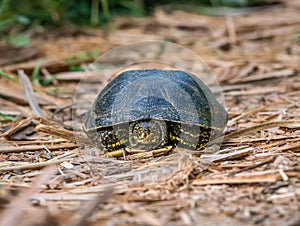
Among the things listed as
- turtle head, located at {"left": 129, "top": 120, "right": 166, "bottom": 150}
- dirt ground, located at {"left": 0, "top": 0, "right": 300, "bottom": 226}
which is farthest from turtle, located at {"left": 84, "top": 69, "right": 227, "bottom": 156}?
dirt ground, located at {"left": 0, "top": 0, "right": 300, "bottom": 226}

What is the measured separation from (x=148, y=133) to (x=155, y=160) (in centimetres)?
18

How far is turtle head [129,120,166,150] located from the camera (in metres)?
2.98

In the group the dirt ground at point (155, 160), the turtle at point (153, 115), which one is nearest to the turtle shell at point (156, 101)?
the turtle at point (153, 115)

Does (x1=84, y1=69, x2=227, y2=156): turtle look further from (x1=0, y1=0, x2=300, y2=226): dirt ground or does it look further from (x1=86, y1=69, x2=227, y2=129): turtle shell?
(x1=0, y1=0, x2=300, y2=226): dirt ground

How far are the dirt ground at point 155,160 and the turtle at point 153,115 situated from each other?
113mm

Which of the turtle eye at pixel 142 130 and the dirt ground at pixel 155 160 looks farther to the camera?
the turtle eye at pixel 142 130

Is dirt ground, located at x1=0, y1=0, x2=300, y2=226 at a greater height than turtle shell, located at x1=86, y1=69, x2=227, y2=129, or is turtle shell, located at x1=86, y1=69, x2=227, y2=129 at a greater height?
turtle shell, located at x1=86, y1=69, x2=227, y2=129

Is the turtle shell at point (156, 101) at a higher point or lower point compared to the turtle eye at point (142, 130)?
higher

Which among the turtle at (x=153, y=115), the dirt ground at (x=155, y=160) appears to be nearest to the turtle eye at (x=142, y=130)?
the turtle at (x=153, y=115)

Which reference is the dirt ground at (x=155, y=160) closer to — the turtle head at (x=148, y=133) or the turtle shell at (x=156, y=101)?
the turtle head at (x=148, y=133)

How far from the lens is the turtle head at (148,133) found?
298 centimetres

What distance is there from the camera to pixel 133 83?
10.5 feet

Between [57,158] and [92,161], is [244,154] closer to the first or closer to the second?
[92,161]

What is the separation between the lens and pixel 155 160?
9.48 ft
